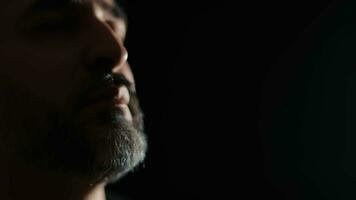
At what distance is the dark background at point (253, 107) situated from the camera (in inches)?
49.9

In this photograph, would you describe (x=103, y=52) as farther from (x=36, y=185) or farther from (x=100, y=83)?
(x=36, y=185)

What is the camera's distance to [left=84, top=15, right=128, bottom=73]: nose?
2.66ft

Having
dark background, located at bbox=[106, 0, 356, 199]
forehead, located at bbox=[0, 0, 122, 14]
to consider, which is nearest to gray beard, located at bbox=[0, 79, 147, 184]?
forehead, located at bbox=[0, 0, 122, 14]

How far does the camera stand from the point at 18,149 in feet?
2.63

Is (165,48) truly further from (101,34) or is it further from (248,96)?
(101,34)

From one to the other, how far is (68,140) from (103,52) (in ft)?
0.59

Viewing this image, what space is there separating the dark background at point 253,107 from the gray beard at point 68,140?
1.79ft

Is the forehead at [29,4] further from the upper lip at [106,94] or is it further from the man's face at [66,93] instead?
the upper lip at [106,94]

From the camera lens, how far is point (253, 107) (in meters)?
1.32

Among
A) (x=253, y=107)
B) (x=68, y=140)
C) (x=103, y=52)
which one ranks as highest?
(x=103, y=52)

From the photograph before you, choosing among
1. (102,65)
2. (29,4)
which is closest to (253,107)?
(102,65)

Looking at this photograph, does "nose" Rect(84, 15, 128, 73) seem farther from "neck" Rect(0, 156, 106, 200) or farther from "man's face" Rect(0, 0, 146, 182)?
"neck" Rect(0, 156, 106, 200)

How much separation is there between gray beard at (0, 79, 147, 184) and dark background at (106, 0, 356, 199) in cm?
54

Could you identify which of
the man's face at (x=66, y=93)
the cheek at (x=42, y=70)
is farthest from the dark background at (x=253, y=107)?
the cheek at (x=42, y=70)
